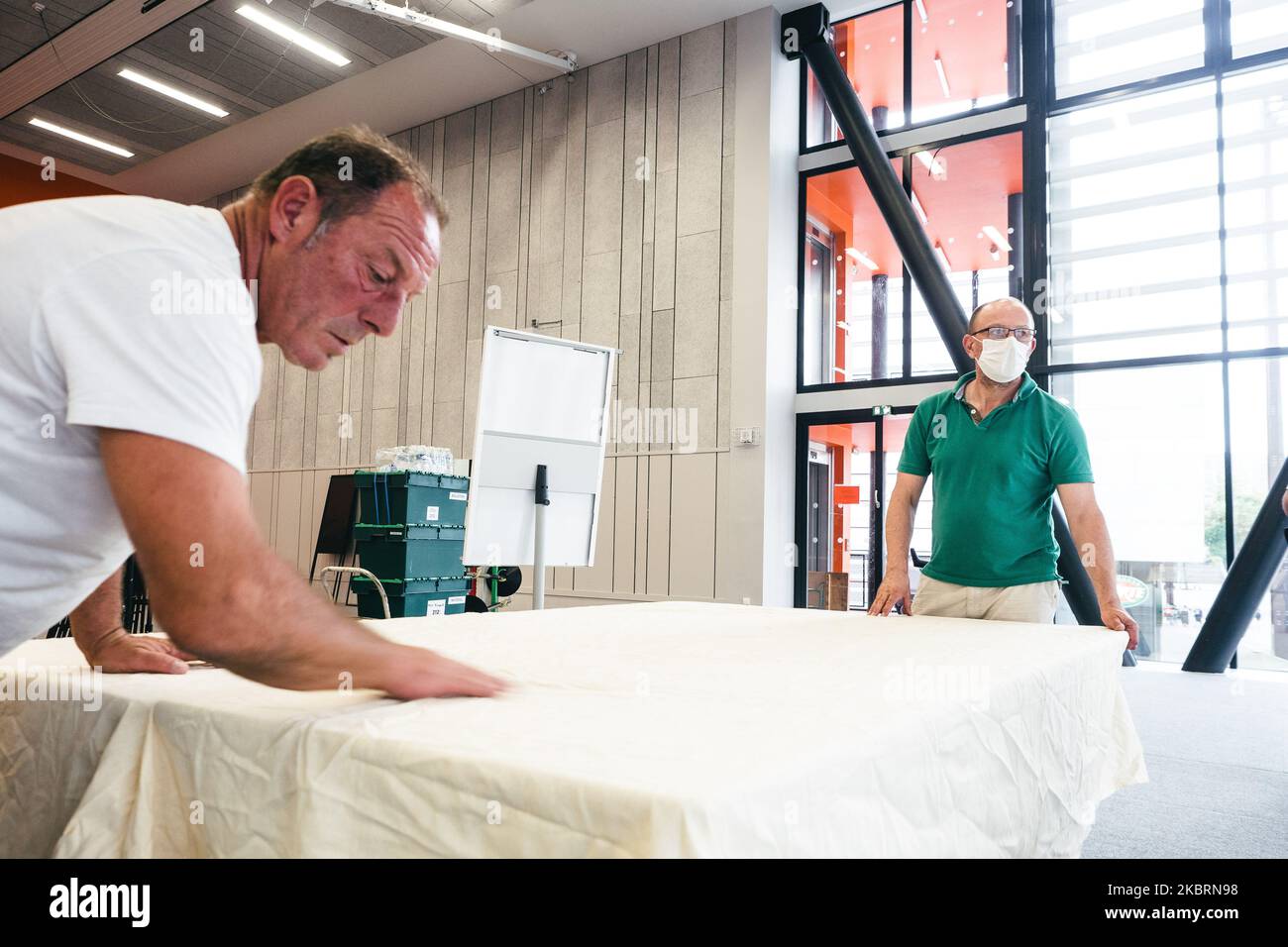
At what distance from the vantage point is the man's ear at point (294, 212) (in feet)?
3.28

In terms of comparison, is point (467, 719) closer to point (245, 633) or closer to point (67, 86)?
point (245, 633)

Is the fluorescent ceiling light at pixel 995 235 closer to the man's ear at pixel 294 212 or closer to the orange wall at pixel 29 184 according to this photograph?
the man's ear at pixel 294 212

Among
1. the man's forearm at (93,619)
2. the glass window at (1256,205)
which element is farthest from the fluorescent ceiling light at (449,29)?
the man's forearm at (93,619)

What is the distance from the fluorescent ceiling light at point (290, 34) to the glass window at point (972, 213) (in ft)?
16.4

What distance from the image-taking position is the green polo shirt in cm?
236

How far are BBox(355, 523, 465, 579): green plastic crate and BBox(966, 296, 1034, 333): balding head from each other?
3.53 metres

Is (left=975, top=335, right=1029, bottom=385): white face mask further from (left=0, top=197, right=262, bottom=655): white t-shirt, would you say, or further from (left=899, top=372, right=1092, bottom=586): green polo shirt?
(left=0, top=197, right=262, bottom=655): white t-shirt

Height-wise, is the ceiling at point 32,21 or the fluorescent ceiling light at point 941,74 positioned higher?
the ceiling at point 32,21

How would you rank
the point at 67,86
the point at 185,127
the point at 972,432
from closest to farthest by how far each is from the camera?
the point at 972,432 < the point at 67,86 < the point at 185,127

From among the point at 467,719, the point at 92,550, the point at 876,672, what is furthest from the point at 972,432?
the point at 92,550

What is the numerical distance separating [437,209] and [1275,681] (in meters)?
5.92

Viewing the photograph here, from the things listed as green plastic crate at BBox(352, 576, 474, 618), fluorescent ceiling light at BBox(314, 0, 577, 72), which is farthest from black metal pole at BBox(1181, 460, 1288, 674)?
fluorescent ceiling light at BBox(314, 0, 577, 72)

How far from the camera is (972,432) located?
8.11 ft

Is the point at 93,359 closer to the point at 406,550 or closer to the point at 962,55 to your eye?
the point at 406,550
